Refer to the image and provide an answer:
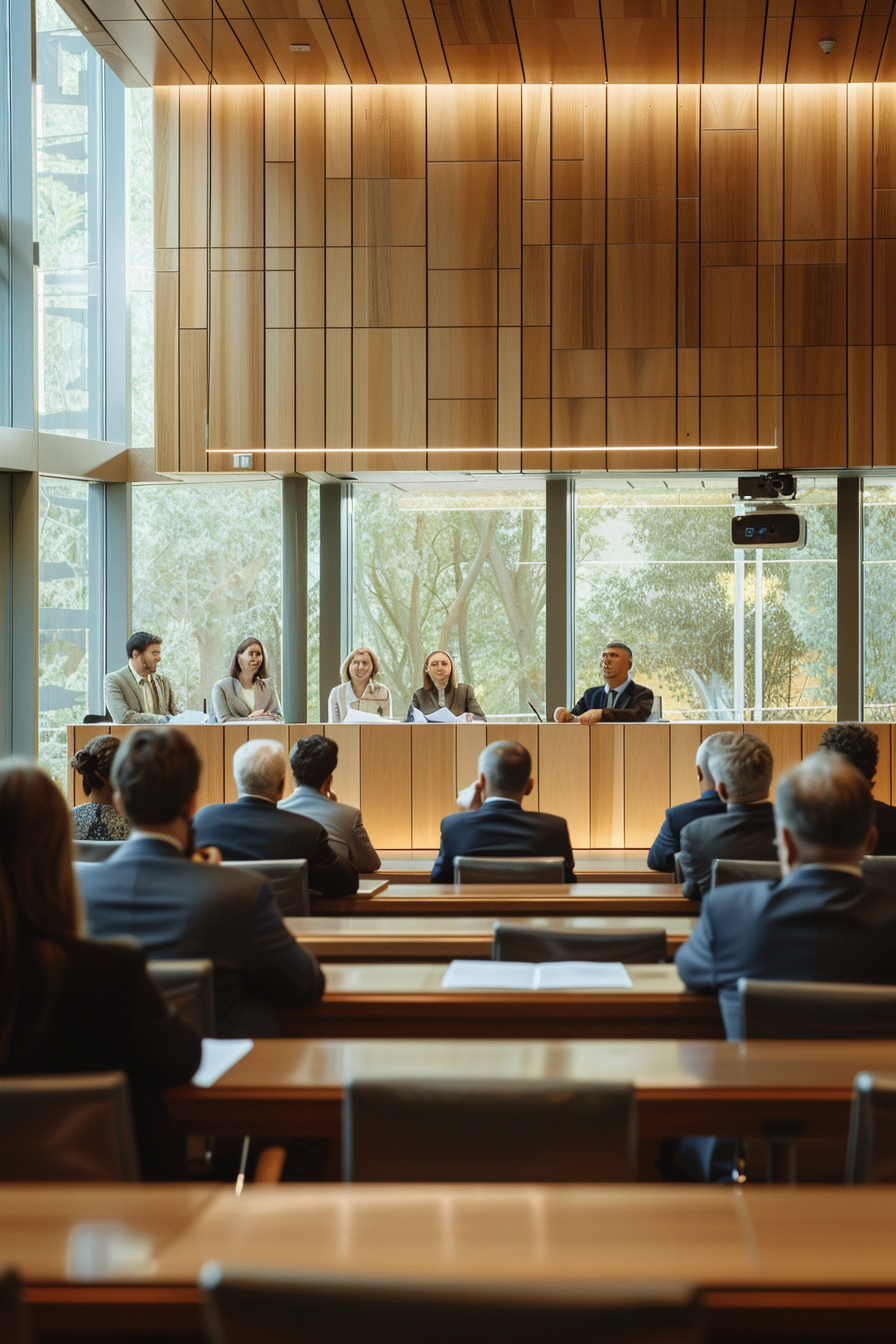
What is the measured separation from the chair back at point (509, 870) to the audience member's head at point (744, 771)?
2.07 feet

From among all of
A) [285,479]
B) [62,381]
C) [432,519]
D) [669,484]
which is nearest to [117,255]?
[62,381]

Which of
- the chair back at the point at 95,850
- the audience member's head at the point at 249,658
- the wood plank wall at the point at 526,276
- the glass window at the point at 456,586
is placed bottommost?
the chair back at the point at 95,850

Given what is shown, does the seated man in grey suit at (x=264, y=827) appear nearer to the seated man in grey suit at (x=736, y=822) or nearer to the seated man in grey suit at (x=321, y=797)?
the seated man in grey suit at (x=321, y=797)

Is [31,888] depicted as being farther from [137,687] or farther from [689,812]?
[137,687]

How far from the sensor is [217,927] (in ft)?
8.05

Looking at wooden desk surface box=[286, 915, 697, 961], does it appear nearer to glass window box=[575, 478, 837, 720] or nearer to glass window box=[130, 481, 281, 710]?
glass window box=[575, 478, 837, 720]

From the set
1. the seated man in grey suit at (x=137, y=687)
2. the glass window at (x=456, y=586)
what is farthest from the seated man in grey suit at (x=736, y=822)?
the glass window at (x=456, y=586)

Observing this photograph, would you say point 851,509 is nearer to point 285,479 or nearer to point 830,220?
point 830,220

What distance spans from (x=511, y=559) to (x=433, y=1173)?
7.16 m

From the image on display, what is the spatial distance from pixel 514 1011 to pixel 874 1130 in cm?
95

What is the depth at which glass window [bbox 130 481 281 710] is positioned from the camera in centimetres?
891

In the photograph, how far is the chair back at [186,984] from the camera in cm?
215

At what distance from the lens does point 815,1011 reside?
2.18 m

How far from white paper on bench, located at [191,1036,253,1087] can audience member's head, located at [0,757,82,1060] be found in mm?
313
